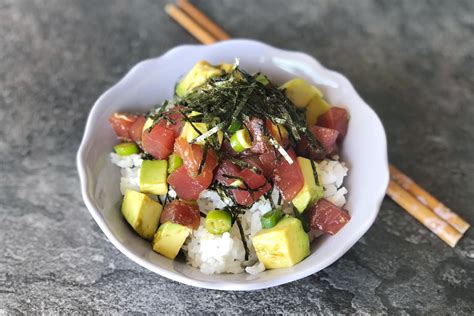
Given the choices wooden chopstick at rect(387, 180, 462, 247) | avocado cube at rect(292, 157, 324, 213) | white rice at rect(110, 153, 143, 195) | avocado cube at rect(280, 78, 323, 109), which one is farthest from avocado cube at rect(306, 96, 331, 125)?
white rice at rect(110, 153, 143, 195)

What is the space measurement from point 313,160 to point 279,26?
1130 mm

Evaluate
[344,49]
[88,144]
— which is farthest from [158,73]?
[344,49]

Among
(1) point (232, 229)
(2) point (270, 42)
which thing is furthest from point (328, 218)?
(2) point (270, 42)

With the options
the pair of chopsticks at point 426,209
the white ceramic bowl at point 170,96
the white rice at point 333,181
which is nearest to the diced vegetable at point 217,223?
the white ceramic bowl at point 170,96

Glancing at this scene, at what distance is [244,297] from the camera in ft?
6.40

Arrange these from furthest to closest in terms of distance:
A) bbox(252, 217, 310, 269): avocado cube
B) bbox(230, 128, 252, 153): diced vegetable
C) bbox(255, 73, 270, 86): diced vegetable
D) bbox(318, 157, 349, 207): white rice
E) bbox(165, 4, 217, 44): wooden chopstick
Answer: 1. bbox(165, 4, 217, 44): wooden chopstick
2. bbox(255, 73, 270, 86): diced vegetable
3. bbox(318, 157, 349, 207): white rice
4. bbox(230, 128, 252, 153): diced vegetable
5. bbox(252, 217, 310, 269): avocado cube

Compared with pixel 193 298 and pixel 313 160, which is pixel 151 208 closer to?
pixel 193 298

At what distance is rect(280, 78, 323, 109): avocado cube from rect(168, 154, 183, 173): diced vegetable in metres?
0.50

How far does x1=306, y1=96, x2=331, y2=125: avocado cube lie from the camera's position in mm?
2172

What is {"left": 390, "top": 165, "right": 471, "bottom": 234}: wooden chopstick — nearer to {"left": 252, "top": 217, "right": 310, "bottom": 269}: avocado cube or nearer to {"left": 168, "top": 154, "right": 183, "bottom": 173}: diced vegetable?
{"left": 252, "top": 217, "right": 310, "bottom": 269}: avocado cube

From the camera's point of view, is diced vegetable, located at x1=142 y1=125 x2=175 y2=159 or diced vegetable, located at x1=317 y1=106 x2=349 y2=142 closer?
diced vegetable, located at x1=142 y1=125 x2=175 y2=159

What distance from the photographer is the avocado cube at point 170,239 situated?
1.85 m

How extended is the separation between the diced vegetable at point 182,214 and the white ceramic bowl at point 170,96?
0.13 meters

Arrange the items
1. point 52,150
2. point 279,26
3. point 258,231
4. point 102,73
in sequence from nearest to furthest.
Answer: point 258,231 → point 52,150 → point 102,73 → point 279,26
